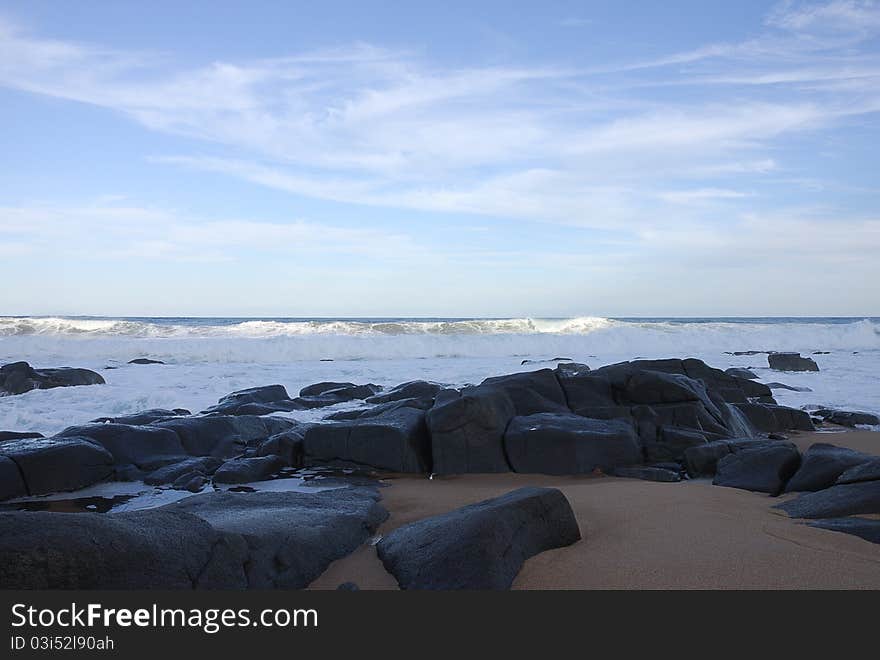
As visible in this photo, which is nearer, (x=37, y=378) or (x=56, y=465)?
(x=56, y=465)

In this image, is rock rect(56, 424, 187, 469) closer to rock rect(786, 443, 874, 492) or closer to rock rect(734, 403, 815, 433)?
rock rect(786, 443, 874, 492)

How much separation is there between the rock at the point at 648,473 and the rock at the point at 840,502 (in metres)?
1.86

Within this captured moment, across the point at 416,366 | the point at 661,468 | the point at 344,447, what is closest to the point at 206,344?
the point at 416,366

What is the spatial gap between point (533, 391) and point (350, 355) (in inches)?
809

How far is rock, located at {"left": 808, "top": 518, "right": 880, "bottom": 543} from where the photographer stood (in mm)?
3959

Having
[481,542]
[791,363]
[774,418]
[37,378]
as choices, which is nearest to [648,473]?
[481,542]

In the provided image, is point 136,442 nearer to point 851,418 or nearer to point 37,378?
point 37,378

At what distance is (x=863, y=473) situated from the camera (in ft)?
16.3

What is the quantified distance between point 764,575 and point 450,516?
1.77m

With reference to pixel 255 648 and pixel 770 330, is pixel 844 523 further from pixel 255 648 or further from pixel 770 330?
pixel 770 330

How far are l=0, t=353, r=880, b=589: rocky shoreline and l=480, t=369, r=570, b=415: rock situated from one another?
0.03 metres

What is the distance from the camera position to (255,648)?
8.61ft

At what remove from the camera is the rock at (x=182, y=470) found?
23.9ft

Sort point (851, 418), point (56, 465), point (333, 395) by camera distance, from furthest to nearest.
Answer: point (333, 395) → point (851, 418) → point (56, 465)
